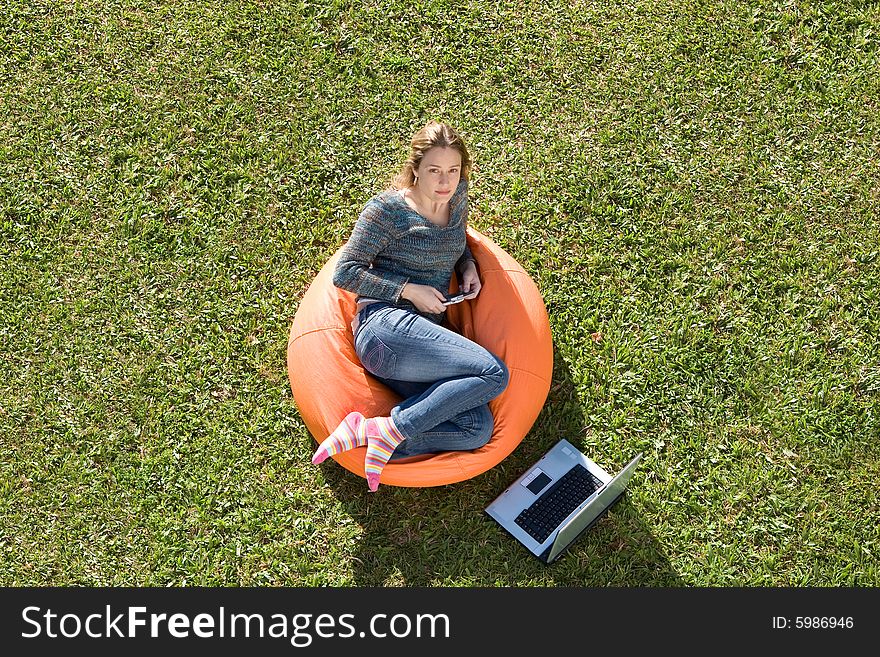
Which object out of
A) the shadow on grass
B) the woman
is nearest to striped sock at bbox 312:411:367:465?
the woman

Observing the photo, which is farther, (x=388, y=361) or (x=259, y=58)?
(x=259, y=58)

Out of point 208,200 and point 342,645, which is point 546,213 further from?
point 342,645

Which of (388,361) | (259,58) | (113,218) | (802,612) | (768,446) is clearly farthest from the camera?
(259,58)

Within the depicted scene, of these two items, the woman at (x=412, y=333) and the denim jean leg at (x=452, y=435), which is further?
the denim jean leg at (x=452, y=435)

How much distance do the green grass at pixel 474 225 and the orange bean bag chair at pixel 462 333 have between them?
415 mm

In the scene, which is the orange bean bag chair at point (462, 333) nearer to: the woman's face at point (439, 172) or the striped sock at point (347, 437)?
the striped sock at point (347, 437)

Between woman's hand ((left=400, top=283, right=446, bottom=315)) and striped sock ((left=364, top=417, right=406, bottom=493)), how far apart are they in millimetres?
552

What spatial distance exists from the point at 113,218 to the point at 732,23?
13.2ft

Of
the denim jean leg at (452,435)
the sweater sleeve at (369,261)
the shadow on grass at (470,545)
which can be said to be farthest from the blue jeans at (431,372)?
the shadow on grass at (470,545)

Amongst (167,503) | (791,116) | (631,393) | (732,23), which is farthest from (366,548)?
(732,23)

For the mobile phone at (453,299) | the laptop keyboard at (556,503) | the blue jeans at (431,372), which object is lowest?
the laptop keyboard at (556,503)

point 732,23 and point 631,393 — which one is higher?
point 732,23

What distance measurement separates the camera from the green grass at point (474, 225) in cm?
447

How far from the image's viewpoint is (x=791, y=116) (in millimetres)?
5312
